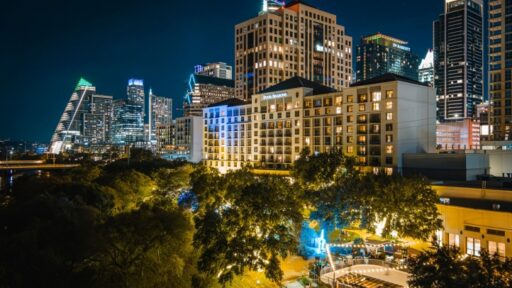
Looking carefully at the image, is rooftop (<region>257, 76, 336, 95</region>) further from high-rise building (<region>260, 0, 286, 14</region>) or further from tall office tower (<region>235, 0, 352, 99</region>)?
high-rise building (<region>260, 0, 286, 14</region>)

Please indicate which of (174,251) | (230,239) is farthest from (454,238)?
Answer: (174,251)

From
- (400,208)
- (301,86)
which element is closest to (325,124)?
(301,86)

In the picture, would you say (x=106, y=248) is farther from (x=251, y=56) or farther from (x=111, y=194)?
(x=251, y=56)

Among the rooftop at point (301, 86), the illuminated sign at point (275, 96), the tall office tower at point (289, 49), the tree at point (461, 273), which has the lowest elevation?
the tree at point (461, 273)

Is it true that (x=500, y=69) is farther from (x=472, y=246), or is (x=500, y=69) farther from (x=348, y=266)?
(x=348, y=266)

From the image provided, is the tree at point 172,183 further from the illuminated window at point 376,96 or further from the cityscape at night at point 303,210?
the illuminated window at point 376,96

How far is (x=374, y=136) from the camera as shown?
8581 cm

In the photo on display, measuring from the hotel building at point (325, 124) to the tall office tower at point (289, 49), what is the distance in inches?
1115

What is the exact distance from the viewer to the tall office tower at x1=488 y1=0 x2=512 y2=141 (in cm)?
11138

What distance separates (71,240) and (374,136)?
2791 inches

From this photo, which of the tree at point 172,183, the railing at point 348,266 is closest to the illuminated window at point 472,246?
the railing at point 348,266

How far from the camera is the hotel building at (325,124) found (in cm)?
8312

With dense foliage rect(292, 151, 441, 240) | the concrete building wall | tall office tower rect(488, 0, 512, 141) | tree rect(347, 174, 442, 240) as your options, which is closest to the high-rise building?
tall office tower rect(488, 0, 512, 141)

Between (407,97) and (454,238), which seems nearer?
(454,238)
